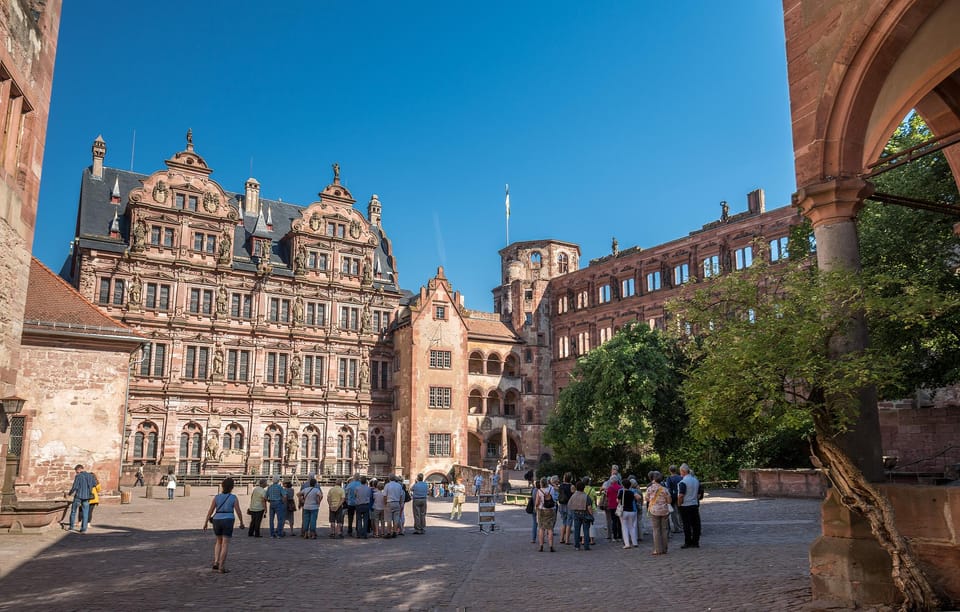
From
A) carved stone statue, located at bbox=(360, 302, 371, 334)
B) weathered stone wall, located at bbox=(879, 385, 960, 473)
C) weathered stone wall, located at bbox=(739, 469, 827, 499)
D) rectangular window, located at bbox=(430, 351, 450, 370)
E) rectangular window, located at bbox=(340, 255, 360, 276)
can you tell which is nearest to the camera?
weathered stone wall, located at bbox=(739, 469, 827, 499)

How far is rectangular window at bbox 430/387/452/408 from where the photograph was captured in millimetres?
49134

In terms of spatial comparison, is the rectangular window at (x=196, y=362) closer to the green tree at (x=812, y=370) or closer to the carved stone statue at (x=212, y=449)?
the carved stone statue at (x=212, y=449)

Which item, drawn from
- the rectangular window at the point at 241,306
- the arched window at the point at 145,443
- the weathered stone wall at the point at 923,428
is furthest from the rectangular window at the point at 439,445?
the weathered stone wall at the point at 923,428

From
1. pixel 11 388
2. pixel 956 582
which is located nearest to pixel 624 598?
pixel 956 582

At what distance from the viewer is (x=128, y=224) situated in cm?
4275

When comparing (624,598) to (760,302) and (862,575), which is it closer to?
(862,575)

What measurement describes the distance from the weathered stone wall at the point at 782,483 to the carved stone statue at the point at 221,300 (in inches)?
1191

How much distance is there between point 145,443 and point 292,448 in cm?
807

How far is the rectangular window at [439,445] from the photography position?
48531 millimetres

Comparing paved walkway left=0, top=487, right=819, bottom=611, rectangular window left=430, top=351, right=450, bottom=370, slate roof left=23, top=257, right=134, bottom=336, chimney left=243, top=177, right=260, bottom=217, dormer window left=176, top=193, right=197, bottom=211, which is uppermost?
chimney left=243, top=177, right=260, bottom=217

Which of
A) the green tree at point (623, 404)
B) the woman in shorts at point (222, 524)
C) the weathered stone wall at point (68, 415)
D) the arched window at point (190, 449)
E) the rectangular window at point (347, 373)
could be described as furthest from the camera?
the rectangular window at point (347, 373)

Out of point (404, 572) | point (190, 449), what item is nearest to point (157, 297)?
point (190, 449)

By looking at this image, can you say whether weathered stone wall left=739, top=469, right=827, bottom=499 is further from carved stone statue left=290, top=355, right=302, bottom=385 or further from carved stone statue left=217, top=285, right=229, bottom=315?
carved stone statue left=217, top=285, right=229, bottom=315

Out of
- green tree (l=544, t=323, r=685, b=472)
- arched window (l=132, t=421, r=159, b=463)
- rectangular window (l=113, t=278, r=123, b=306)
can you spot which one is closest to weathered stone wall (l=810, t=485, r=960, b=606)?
green tree (l=544, t=323, r=685, b=472)
